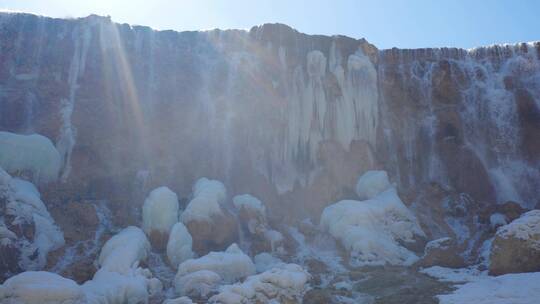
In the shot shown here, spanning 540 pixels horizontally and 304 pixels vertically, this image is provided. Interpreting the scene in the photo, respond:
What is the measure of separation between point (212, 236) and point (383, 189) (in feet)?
27.4

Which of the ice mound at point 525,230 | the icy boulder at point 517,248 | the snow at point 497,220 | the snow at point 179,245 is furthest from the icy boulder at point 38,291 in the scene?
the snow at point 497,220

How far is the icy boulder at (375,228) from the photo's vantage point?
19828 mm

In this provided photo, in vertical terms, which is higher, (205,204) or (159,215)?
(205,204)

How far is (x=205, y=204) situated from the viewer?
20.7 m

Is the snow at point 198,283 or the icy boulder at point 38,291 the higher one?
the icy boulder at point 38,291

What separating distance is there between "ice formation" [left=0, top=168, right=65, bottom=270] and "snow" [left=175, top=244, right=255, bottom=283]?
453 centimetres

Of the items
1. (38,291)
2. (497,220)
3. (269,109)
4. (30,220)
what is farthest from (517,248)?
(30,220)

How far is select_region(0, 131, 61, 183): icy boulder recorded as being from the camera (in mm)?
20875

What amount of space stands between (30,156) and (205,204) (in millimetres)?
6958

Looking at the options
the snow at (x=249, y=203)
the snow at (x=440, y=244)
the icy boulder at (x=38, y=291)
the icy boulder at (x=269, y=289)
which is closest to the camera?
the icy boulder at (x=38, y=291)

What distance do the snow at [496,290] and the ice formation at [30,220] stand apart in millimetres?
11837

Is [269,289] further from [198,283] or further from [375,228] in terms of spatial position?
[375,228]

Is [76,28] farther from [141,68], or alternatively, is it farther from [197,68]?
[197,68]

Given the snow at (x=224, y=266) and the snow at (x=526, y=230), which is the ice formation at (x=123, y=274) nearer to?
the snow at (x=224, y=266)
